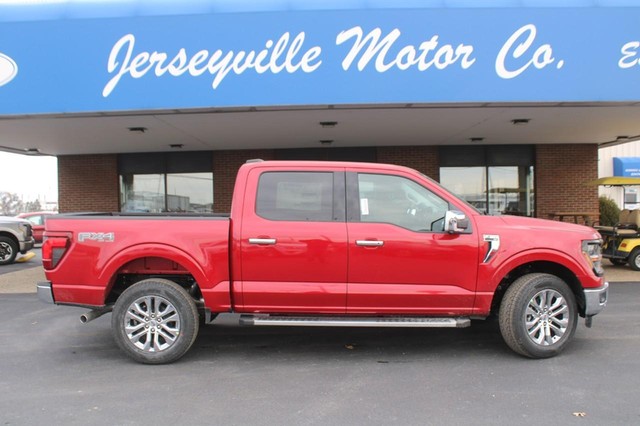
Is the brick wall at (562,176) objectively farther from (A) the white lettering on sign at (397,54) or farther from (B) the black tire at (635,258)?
(A) the white lettering on sign at (397,54)

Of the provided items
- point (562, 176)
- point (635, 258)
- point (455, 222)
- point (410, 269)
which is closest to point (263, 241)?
point (410, 269)

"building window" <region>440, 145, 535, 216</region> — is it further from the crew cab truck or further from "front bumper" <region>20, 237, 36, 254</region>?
"front bumper" <region>20, 237, 36, 254</region>

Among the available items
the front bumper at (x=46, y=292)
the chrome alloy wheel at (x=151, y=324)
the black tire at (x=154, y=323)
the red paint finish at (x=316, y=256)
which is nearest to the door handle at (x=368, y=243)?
the red paint finish at (x=316, y=256)

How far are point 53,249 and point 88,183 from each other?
1020 centimetres

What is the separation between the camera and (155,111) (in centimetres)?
823

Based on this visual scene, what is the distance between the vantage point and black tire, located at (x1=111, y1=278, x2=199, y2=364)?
4.75 metres

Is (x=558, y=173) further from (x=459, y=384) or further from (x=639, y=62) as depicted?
(x=459, y=384)

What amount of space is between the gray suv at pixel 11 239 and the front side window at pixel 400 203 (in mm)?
12786

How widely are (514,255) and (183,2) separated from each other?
6623mm

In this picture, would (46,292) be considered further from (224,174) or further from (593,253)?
(224,174)

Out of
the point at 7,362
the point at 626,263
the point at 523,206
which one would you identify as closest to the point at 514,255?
Result: the point at 7,362

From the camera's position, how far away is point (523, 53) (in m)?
7.76

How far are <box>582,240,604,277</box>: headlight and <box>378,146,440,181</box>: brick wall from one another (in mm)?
8530

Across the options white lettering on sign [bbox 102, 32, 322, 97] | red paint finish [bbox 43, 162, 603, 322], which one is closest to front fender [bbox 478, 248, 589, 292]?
red paint finish [bbox 43, 162, 603, 322]
